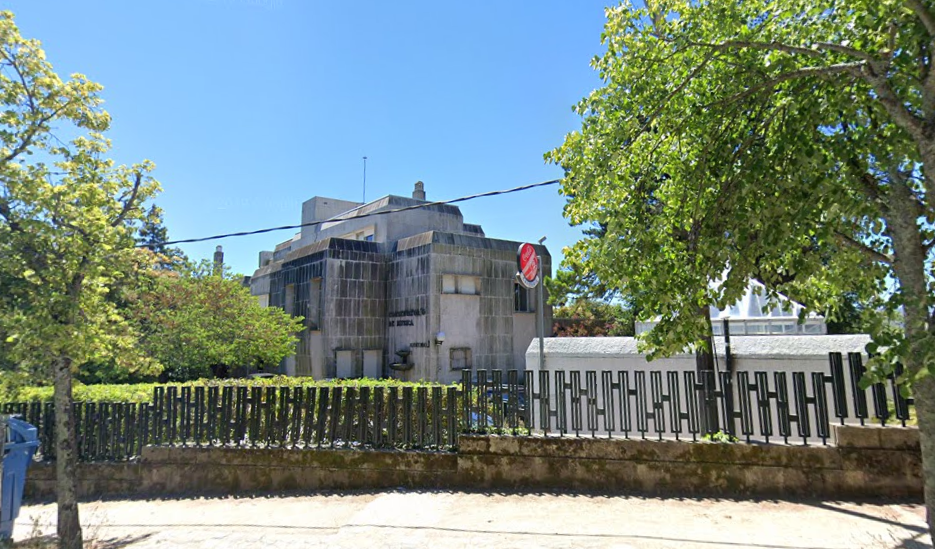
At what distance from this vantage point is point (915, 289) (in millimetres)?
2906

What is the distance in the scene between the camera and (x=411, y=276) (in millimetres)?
21922

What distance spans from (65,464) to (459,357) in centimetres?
1711

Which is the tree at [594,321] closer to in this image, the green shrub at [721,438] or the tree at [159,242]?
the tree at [159,242]

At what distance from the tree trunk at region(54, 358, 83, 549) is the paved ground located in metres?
0.42

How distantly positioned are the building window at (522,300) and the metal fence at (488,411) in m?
16.3

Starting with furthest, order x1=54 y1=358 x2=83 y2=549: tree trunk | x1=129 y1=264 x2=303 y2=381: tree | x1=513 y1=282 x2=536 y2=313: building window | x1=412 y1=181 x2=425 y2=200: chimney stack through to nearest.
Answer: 1. x1=412 y1=181 x2=425 y2=200: chimney stack
2. x1=513 y1=282 x2=536 y2=313: building window
3. x1=129 y1=264 x2=303 y2=381: tree
4. x1=54 y1=358 x2=83 y2=549: tree trunk

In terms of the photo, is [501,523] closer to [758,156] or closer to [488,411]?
A: [488,411]

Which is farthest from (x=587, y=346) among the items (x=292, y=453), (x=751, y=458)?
(x=292, y=453)

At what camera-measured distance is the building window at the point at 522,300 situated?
23545 mm

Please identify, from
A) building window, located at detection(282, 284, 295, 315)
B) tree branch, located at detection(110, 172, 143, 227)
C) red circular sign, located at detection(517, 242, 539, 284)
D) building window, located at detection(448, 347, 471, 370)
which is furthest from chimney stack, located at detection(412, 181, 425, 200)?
tree branch, located at detection(110, 172, 143, 227)

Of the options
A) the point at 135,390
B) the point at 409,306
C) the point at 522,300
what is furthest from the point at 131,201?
the point at 522,300

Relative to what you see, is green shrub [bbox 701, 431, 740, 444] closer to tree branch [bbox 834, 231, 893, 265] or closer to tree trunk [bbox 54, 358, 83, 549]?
tree branch [bbox 834, 231, 893, 265]

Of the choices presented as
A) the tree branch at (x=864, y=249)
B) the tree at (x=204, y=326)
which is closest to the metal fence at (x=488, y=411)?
the tree branch at (x=864, y=249)

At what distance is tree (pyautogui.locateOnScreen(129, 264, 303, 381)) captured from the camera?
15.5m
